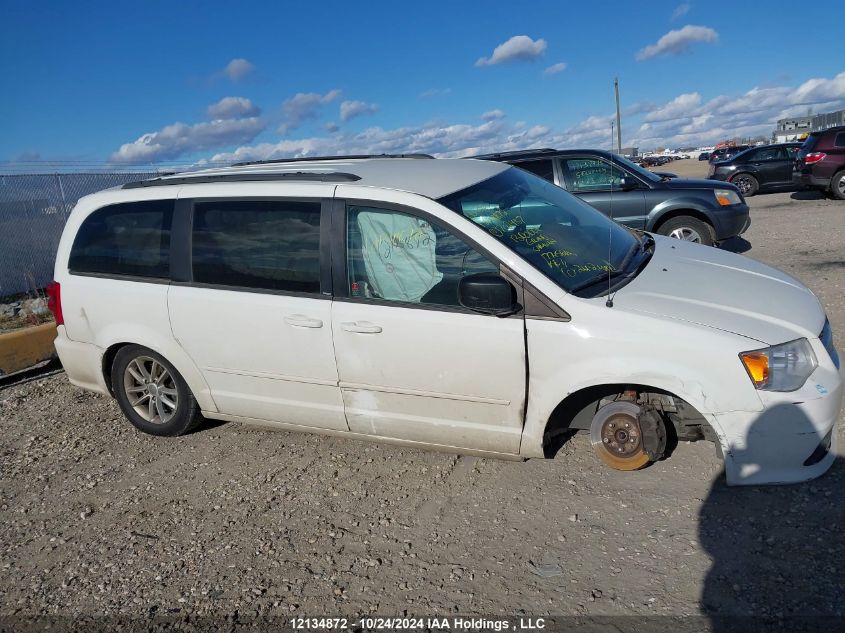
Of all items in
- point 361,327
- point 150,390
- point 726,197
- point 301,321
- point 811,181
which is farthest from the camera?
point 811,181

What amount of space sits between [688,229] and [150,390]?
731cm

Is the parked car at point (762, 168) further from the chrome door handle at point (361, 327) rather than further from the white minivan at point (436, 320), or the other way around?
the chrome door handle at point (361, 327)

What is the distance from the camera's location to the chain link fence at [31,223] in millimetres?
10234

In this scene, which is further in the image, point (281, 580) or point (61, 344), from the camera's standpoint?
point (61, 344)

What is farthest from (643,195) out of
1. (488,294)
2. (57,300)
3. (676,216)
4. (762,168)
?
(762,168)

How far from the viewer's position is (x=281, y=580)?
315 centimetres

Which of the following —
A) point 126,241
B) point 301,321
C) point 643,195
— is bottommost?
point 301,321

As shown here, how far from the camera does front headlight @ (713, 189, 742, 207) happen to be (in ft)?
29.6

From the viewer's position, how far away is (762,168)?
63.8 feet

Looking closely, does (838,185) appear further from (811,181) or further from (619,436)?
(619,436)

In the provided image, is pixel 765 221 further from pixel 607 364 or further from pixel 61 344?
pixel 61 344

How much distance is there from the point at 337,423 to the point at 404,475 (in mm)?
516

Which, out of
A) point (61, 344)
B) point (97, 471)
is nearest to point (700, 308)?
point (97, 471)

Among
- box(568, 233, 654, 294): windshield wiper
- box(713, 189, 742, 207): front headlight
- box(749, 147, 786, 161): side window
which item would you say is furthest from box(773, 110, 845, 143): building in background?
box(568, 233, 654, 294): windshield wiper
